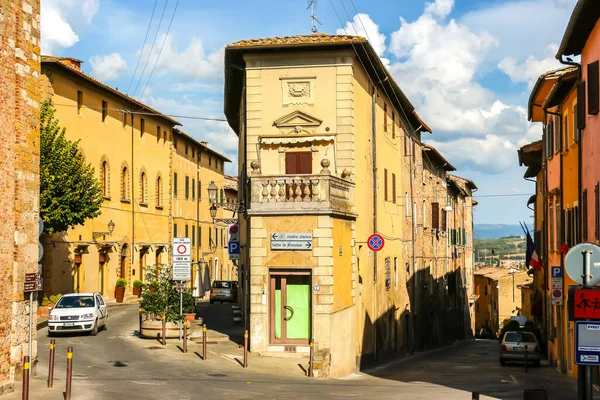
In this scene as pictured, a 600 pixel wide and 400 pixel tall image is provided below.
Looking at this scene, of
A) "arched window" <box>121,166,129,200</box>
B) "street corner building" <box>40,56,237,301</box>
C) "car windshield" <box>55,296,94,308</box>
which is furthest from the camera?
"arched window" <box>121,166,129,200</box>

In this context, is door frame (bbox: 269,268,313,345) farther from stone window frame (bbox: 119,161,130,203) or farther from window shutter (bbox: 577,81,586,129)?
stone window frame (bbox: 119,161,130,203)

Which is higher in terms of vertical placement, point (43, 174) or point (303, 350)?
point (43, 174)

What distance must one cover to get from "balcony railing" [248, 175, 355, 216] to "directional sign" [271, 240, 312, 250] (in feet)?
2.94

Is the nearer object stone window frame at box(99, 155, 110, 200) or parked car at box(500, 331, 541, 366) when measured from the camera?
parked car at box(500, 331, 541, 366)

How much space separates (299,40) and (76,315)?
1196 cm

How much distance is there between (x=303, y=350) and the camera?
1001 inches

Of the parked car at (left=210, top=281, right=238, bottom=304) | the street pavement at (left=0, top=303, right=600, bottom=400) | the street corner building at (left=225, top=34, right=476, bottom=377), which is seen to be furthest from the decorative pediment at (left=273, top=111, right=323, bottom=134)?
the parked car at (left=210, top=281, right=238, bottom=304)

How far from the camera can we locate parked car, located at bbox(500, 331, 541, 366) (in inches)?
1366

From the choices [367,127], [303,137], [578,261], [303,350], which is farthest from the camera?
[367,127]

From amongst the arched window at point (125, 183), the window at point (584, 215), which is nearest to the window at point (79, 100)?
the arched window at point (125, 183)

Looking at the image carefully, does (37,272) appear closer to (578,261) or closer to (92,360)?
(92,360)

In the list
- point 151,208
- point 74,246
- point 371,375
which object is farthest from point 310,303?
point 151,208

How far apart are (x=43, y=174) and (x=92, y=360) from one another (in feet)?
42.0

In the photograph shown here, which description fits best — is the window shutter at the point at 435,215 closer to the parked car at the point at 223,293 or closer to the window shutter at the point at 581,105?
the parked car at the point at 223,293
